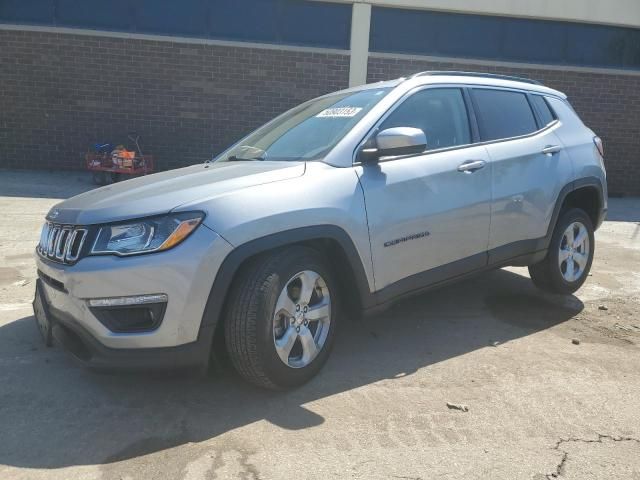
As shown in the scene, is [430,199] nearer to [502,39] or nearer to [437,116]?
[437,116]

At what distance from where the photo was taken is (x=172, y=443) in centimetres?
269

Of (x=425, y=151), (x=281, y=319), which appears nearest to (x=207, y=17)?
(x=425, y=151)

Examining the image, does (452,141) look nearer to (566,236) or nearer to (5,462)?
(566,236)

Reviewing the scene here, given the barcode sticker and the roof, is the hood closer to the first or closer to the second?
the barcode sticker

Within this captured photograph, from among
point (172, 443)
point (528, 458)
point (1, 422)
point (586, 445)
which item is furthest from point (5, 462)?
point (586, 445)

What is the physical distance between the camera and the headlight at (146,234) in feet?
8.92

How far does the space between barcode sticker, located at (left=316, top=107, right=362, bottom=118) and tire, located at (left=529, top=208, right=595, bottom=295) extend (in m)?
2.13

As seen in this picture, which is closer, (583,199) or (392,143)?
(392,143)

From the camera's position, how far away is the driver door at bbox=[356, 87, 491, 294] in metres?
3.42

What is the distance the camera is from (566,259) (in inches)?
192

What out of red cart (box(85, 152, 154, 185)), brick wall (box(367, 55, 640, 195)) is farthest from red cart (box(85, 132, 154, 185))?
brick wall (box(367, 55, 640, 195))

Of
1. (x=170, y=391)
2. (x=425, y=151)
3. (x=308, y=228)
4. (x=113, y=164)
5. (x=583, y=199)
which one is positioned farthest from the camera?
(x=113, y=164)

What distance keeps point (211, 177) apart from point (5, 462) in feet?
5.73

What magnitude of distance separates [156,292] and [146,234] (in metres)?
0.30
